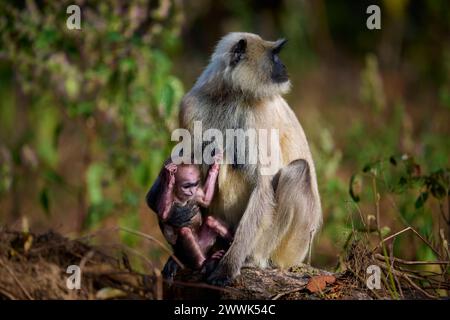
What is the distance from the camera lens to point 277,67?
4.74 m

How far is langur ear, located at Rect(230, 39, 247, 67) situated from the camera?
4727 mm

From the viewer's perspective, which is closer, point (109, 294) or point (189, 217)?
point (189, 217)

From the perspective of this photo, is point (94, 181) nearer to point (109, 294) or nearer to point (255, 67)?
point (109, 294)

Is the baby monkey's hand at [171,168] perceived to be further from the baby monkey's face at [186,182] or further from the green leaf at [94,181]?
the green leaf at [94,181]

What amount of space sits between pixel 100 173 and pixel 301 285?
3111 mm

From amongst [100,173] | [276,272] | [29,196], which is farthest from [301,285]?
[29,196]

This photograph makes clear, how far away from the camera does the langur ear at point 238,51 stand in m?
4.73

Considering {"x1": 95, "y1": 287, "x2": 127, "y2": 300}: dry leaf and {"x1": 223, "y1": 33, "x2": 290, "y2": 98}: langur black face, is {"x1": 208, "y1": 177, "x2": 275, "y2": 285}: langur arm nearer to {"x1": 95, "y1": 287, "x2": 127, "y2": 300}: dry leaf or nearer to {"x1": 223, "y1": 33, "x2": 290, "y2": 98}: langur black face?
{"x1": 223, "y1": 33, "x2": 290, "y2": 98}: langur black face

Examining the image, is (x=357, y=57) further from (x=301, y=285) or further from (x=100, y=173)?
(x=301, y=285)

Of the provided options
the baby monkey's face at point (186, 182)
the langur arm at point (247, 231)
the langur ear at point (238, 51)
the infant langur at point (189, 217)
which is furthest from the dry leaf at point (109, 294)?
the langur ear at point (238, 51)

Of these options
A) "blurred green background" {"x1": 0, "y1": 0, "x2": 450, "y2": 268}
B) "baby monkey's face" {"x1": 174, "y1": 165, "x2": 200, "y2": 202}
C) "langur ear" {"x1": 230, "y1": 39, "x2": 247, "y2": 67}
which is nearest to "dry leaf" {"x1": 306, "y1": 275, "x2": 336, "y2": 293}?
"blurred green background" {"x1": 0, "y1": 0, "x2": 450, "y2": 268}

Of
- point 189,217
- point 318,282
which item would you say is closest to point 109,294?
point 189,217

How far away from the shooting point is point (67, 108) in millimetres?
6926

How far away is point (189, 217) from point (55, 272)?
3.21 ft
